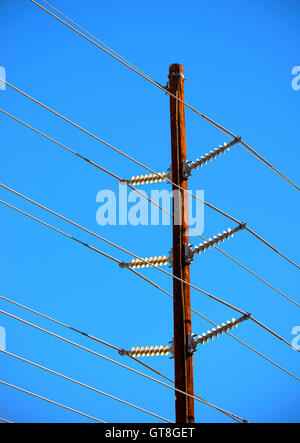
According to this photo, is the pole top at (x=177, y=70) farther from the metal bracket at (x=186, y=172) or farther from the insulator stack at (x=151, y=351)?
the insulator stack at (x=151, y=351)

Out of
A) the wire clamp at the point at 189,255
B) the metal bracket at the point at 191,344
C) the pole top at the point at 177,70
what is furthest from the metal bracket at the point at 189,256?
the pole top at the point at 177,70

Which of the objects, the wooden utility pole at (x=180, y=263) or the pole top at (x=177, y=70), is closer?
the wooden utility pole at (x=180, y=263)

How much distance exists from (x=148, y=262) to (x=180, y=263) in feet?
1.81

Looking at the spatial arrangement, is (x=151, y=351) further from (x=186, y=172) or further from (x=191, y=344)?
(x=186, y=172)

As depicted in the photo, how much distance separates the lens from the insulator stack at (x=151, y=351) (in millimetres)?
14516

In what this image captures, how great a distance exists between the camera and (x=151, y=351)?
14578 mm

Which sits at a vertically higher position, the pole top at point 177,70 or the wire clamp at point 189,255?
the pole top at point 177,70

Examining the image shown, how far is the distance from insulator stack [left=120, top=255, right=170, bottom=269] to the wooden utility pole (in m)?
0.19

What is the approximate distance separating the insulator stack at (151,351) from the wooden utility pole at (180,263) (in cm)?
Answer: 16

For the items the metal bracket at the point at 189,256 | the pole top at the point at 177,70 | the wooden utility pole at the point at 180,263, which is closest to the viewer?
the wooden utility pole at the point at 180,263

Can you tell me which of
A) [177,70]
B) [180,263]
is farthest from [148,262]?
[177,70]
